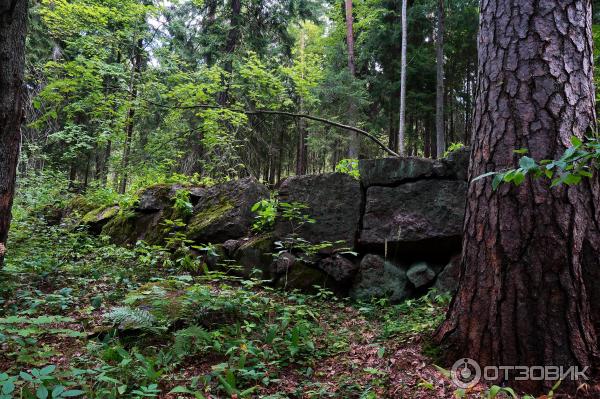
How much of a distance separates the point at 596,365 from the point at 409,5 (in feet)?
55.8

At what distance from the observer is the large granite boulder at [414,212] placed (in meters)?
4.34

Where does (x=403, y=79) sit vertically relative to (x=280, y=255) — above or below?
above

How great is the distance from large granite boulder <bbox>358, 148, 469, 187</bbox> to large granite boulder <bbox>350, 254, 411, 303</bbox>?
1040 mm

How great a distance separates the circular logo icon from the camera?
214cm

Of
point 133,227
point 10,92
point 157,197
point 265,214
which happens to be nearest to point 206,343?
point 265,214

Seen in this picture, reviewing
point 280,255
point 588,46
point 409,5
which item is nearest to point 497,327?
point 588,46

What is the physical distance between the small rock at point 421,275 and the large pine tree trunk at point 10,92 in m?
4.67

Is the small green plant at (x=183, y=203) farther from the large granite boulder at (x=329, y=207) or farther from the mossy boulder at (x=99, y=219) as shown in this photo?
the mossy boulder at (x=99, y=219)

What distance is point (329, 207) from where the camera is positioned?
4.99 m

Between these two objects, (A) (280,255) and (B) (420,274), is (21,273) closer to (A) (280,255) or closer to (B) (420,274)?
(A) (280,255)

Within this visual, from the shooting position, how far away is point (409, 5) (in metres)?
15.8

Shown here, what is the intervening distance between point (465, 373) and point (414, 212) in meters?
2.51

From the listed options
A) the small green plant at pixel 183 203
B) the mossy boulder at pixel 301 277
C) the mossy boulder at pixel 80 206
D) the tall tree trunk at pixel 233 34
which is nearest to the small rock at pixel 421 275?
the mossy boulder at pixel 301 277

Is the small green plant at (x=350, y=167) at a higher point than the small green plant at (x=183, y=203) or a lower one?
higher
